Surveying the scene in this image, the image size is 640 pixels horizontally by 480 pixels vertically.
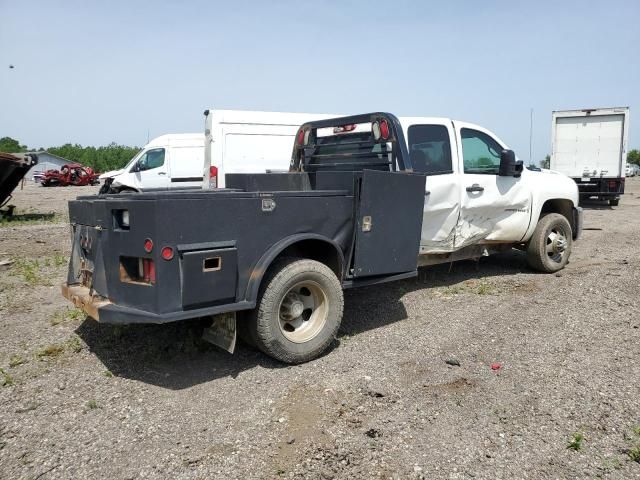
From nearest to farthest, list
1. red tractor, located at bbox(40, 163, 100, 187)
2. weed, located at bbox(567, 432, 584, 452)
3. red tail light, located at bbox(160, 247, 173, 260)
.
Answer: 1. weed, located at bbox(567, 432, 584, 452)
2. red tail light, located at bbox(160, 247, 173, 260)
3. red tractor, located at bbox(40, 163, 100, 187)

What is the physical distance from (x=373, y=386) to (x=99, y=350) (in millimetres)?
2408

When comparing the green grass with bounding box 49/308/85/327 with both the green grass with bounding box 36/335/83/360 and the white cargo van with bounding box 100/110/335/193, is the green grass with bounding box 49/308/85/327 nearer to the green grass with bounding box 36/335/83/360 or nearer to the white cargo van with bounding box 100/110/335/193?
the green grass with bounding box 36/335/83/360

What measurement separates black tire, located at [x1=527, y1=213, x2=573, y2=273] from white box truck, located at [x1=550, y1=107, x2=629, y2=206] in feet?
39.0

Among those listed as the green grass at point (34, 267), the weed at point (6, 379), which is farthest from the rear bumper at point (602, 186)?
the weed at point (6, 379)

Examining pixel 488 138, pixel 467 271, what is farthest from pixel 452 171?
pixel 467 271

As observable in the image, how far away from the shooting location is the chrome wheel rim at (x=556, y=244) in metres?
7.32

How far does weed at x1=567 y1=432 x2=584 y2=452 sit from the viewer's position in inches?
120

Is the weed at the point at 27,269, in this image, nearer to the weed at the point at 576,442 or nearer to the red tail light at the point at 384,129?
the red tail light at the point at 384,129

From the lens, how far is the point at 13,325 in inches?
204

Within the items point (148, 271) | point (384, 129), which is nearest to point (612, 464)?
point (148, 271)

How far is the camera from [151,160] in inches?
586

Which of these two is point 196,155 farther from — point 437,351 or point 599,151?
point 599,151

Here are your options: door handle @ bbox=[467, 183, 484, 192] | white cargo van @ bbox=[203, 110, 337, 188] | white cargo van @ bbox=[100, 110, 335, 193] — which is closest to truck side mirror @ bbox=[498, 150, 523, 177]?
door handle @ bbox=[467, 183, 484, 192]

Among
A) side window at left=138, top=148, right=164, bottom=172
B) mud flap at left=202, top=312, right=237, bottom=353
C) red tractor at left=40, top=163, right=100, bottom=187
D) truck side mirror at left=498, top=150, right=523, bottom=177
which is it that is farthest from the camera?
red tractor at left=40, top=163, right=100, bottom=187
